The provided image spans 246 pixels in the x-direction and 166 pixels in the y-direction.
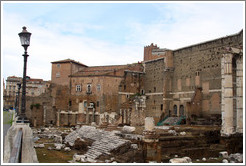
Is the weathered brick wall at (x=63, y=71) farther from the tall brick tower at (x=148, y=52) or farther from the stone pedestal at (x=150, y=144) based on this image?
the stone pedestal at (x=150, y=144)

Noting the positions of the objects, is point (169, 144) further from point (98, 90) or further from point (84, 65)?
point (84, 65)

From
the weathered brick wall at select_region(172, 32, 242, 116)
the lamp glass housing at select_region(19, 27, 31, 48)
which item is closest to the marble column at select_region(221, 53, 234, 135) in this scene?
the weathered brick wall at select_region(172, 32, 242, 116)

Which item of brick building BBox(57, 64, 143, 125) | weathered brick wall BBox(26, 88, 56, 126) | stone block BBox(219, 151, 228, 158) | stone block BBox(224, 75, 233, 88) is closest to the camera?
stone block BBox(219, 151, 228, 158)

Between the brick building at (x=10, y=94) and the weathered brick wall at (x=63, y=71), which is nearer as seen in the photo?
the weathered brick wall at (x=63, y=71)

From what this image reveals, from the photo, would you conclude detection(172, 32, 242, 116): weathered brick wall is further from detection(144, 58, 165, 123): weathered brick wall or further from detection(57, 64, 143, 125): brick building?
detection(57, 64, 143, 125): brick building

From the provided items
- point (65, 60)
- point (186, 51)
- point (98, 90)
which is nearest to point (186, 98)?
point (186, 51)

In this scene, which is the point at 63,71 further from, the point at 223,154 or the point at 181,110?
the point at 223,154

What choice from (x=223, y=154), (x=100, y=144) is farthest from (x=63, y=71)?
(x=223, y=154)

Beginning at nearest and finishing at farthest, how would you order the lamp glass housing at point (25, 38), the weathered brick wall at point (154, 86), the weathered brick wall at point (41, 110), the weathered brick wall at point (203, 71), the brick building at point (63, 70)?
the lamp glass housing at point (25, 38) < the weathered brick wall at point (203, 71) < the weathered brick wall at point (154, 86) < the weathered brick wall at point (41, 110) < the brick building at point (63, 70)

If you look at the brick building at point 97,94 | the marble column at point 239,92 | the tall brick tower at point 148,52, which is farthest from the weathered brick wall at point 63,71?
the marble column at point 239,92

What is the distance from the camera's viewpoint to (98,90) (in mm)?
39031

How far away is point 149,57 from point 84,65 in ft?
38.5

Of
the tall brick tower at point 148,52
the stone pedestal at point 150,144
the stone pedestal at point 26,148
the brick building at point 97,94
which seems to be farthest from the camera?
the tall brick tower at point 148,52

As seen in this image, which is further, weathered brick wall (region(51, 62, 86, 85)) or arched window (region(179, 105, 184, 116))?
weathered brick wall (region(51, 62, 86, 85))
